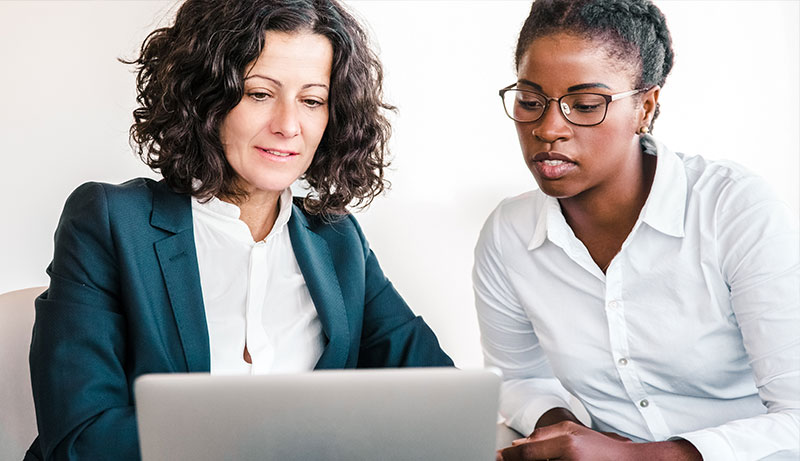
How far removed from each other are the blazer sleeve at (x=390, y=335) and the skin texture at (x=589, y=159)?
0.95ft

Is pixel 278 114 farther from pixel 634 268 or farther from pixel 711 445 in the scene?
pixel 711 445

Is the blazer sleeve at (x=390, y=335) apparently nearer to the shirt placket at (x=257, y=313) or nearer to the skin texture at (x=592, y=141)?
the shirt placket at (x=257, y=313)

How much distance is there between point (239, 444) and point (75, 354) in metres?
0.58

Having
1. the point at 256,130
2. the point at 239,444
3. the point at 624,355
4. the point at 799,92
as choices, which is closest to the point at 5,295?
the point at 256,130

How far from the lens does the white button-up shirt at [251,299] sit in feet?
5.51

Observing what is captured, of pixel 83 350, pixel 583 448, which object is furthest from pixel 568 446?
pixel 83 350

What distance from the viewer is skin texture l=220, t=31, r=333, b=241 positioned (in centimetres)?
165

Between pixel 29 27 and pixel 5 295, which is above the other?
pixel 29 27

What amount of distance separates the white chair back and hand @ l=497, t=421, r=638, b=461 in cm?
98

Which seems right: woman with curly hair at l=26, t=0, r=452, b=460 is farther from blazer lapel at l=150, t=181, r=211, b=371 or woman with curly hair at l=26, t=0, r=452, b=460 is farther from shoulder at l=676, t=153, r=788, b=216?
shoulder at l=676, t=153, r=788, b=216

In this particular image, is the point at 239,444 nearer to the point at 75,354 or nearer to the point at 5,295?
the point at 75,354

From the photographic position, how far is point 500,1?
2443 mm

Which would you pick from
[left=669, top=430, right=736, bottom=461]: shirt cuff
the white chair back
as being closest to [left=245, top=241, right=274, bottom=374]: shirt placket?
the white chair back

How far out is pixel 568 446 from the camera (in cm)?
153
